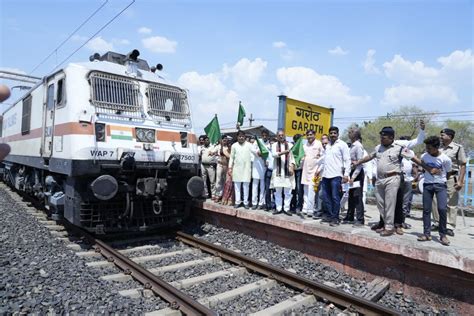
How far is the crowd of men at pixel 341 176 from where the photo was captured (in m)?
5.72

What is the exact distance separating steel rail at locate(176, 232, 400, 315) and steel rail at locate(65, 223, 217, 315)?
154 cm

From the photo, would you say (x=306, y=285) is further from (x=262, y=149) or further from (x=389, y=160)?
(x=262, y=149)

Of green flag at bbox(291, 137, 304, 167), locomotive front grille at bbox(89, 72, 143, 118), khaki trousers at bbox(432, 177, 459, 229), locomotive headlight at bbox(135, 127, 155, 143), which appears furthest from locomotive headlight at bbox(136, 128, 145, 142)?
khaki trousers at bbox(432, 177, 459, 229)

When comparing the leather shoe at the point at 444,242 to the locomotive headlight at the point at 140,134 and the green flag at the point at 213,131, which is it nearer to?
the locomotive headlight at the point at 140,134

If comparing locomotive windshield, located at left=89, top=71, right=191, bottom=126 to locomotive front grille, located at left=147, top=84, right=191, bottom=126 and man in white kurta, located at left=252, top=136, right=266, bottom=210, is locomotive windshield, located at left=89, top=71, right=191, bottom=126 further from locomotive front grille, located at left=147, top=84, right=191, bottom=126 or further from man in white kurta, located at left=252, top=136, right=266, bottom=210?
man in white kurta, located at left=252, top=136, right=266, bottom=210

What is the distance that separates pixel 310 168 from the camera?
7.75 meters

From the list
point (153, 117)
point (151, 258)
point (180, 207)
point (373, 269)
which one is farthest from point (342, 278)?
point (153, 117)

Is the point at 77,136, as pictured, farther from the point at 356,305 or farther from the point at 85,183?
the point at 356,305

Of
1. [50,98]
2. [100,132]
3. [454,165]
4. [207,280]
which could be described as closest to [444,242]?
[454,165]

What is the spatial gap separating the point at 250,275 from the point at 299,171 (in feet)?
10.6

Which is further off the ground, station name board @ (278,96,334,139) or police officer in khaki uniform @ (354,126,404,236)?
station name board @ (278,96,334,139)

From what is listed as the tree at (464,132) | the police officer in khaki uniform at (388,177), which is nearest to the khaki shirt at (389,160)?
the police officer in khaki uniform at (388,177)

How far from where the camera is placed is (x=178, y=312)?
4.20 m

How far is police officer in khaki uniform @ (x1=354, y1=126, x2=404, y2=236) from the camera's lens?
584cm
